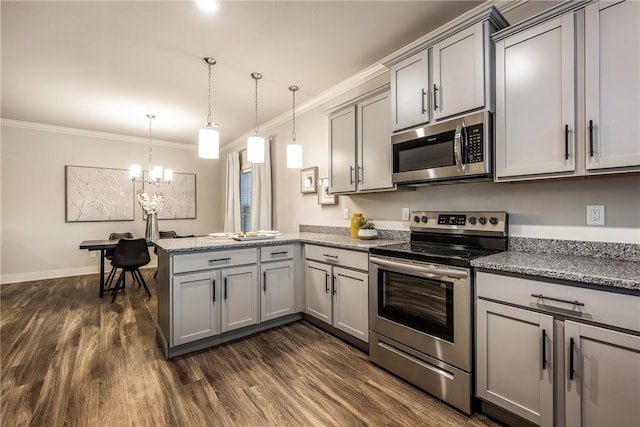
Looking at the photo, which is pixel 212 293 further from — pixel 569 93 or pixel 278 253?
pixel 569 93

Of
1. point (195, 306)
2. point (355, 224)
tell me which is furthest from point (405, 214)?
point (195, 306)

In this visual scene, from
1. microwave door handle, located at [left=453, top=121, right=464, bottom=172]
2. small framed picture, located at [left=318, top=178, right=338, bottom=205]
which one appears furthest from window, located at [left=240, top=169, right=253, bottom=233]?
microwave door handle, located at [left=453, top=121, right=464, bottom=172]

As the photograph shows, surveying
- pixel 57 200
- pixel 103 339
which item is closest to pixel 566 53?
pixel 103 339

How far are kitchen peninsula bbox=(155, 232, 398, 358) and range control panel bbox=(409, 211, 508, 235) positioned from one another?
37 cm

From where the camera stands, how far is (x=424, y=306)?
1.92 m

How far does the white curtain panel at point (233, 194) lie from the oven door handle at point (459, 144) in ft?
14.8

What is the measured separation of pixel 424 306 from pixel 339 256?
2.96 feet

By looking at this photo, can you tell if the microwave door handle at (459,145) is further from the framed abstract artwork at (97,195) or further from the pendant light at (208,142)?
the framed abstract artwork at (97,195)

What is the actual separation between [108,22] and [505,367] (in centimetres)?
364

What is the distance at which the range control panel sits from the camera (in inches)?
79.6

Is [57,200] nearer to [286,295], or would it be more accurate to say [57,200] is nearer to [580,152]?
[286,295]

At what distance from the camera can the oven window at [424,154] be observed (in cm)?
203

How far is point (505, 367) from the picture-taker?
61.3 inches

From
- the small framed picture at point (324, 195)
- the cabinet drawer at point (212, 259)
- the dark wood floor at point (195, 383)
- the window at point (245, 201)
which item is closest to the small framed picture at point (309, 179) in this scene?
the small framed picture at point (324, 195)
